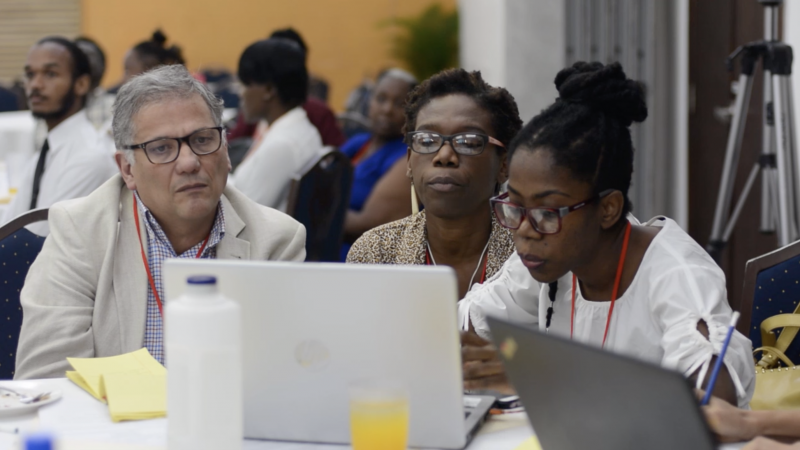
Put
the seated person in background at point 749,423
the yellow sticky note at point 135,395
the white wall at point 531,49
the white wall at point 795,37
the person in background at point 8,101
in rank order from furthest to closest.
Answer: the person in background at point 8,101 → the white wall at point 531,49 → the white wall at point 795,37 → the yellow sticky note at point 135,395 → the seated person in background at point 749,423

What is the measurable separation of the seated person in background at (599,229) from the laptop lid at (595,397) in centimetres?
41

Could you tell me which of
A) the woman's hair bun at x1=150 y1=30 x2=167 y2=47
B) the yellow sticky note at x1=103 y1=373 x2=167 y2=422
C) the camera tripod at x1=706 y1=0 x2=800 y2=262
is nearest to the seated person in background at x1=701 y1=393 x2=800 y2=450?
the yellow sticky note at x1=103 y1=373 x2=167 y2=422

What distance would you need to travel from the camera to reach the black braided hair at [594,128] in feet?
5.09

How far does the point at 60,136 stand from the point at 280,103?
90cm

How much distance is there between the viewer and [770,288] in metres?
1.87

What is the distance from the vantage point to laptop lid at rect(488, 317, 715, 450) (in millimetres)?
849

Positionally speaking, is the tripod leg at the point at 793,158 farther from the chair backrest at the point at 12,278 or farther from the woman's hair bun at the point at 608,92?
the chair backrest at the point at 12,278

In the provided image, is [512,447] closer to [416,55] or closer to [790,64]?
[790,64]

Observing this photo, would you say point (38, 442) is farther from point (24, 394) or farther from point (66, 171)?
point (66, 171)

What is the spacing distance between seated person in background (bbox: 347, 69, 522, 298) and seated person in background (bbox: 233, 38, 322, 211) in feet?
4.81

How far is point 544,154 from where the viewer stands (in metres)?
1.54

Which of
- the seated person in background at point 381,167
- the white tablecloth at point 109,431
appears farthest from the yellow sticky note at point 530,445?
the seated person in background at point 381,167

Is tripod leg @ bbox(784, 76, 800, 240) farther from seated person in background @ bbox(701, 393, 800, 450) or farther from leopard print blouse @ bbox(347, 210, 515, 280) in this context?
seated person in background @ bbox(701, 393, 800, 450)

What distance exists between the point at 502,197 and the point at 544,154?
10cm
